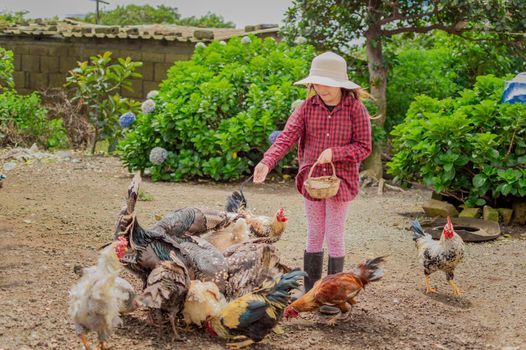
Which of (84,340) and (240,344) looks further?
(240,344)

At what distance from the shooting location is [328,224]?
14.7 feet

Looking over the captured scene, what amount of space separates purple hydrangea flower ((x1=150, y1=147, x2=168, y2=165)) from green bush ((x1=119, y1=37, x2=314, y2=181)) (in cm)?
13

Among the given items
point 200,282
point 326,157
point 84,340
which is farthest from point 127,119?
point 84,340

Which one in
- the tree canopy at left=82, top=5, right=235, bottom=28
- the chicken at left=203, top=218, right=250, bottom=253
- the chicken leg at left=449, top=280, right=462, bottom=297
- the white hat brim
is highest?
the tree canopy at left=82, top=5, right=235, bottom=28

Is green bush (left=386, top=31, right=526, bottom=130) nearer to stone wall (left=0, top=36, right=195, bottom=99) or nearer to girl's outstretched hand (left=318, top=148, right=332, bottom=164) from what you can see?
stone wall (left=0, top=36, right=195, bottom=99)

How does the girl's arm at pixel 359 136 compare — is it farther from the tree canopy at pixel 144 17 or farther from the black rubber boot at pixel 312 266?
the tree canopy at pixel 144 17

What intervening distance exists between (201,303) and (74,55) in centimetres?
1193

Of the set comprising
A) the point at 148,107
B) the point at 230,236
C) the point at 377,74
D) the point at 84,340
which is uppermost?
the point at 377,74

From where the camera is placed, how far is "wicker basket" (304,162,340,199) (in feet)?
13.8

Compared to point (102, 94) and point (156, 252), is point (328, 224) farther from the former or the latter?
point (102, 94)

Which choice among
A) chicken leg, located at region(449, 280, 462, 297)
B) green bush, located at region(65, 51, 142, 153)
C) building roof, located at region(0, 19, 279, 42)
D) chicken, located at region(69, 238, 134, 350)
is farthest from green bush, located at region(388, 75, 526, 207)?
building roof, located at region(0, 19, 279, 42)

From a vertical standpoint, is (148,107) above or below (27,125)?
above

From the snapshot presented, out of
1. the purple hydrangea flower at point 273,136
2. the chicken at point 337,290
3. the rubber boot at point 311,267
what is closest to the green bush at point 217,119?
the purple hydrangea flower at point 273,136

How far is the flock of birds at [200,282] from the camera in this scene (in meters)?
3.39
